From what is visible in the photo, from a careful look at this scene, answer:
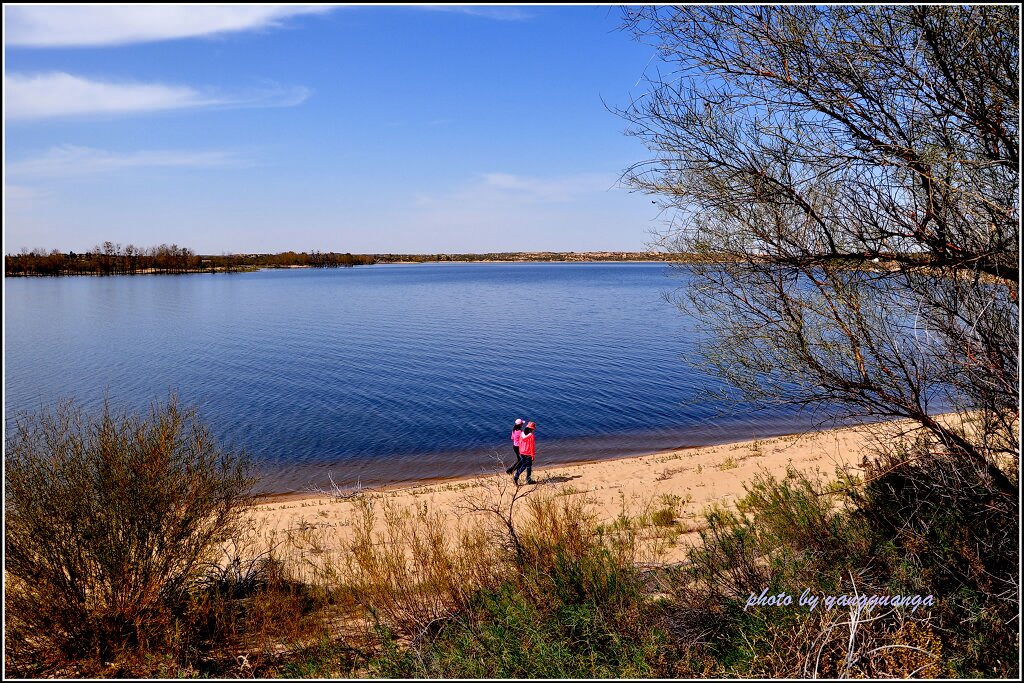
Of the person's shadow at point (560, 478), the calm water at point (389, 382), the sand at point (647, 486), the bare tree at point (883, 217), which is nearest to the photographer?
the bare tree at point (883, 217)

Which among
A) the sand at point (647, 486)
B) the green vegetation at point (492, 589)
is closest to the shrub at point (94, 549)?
the green vegetation at point (492, 589)

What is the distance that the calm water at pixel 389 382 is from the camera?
61.1 feet

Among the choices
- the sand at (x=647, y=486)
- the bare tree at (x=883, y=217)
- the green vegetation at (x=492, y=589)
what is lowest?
the sand at (x=647, y=486)

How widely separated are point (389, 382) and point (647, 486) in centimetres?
1496

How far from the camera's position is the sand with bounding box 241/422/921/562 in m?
11.1

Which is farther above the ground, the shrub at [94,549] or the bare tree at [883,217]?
the bare tree at [883,217]

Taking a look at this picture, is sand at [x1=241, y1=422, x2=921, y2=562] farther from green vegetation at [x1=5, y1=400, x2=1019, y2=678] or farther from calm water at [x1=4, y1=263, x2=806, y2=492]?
green vegetation at [x1=5, y1=400, x2=1019, y2=678]

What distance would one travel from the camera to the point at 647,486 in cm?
1375

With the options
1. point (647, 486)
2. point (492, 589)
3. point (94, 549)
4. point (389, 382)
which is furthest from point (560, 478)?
point (389, 382)

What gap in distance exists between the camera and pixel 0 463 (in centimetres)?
464

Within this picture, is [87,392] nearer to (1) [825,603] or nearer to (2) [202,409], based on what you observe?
(2) [202,409]

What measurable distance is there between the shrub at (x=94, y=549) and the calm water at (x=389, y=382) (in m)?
5.93

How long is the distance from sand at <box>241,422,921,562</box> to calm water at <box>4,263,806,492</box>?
1528 millimetres

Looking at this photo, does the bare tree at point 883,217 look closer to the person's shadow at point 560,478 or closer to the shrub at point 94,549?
the shrub at point 94,549
